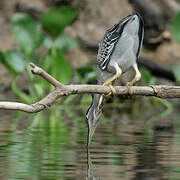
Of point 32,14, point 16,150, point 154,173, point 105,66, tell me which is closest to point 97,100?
point 105,66

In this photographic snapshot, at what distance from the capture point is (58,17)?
1088cm

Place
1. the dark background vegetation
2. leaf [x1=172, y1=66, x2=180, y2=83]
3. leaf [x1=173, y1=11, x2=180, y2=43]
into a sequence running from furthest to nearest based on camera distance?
leaf [x1=172, y1=66, x2=180, y2=83] → leaf [x1=173, y1=11, x2=180, y2=43] → the dark background vegetation

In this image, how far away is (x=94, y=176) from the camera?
13.3 feet

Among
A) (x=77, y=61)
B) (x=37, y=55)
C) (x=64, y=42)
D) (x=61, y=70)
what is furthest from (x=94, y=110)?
(x=77, y=61)

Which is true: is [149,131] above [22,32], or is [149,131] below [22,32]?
below

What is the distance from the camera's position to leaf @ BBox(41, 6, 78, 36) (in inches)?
424

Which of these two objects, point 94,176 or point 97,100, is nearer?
point 94,176

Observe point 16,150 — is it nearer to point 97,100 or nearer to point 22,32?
point 97,100

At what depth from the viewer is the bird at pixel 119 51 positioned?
5.43 meters

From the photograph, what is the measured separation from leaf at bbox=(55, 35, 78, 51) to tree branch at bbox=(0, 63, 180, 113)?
7.18 metres

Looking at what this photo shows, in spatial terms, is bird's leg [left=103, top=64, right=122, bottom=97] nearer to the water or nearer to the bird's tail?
the bird's tail

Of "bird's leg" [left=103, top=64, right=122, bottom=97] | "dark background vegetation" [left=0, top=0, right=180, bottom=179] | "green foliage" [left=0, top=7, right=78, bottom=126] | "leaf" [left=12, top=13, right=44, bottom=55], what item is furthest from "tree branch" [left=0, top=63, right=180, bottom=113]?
"leaf" [left=12, top=13, right=44, bottom=55]

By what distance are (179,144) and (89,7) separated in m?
9.06

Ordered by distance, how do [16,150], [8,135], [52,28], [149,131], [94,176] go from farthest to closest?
[52,28] → [149,131] → [8,135] → [16,150] → [94,176]
